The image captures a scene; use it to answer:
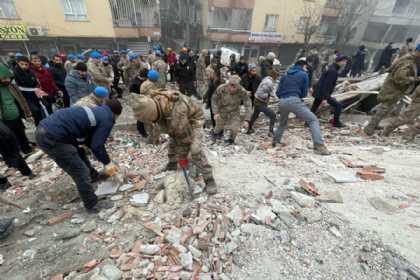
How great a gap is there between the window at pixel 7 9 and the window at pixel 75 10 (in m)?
2.60

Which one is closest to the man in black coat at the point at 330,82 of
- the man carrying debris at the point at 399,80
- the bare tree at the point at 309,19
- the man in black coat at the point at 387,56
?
the man carrying debris at the point at 399,80

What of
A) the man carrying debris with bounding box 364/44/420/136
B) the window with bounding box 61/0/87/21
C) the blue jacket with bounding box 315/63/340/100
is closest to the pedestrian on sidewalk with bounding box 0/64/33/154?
the blue jacket with bounding box 315/63/340/100

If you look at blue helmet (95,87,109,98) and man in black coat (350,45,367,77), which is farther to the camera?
man in black coat (350,45,367,77)

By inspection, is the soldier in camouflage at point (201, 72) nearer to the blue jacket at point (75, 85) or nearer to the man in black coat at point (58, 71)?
the blue jacket at point (75, 85)

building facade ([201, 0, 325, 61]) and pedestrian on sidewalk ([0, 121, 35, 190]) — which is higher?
building facade ([201, 0, 325, 61])

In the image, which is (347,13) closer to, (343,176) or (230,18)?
(230,18)

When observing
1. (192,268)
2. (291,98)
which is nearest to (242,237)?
(192,268)

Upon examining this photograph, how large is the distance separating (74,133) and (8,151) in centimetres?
207

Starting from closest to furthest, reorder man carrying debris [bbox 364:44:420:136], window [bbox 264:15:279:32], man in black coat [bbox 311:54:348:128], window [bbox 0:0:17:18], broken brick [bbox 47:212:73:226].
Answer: broken brick [bbox 47:212:73:226] → man carrying debris [bbox 364:44:420:136] → man in black coat [bbox 311:54:348:128] → window [bbox 0:0:17:18] → window [bbox 264:15:279:32]

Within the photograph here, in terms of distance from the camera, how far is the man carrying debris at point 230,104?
4.36 meters

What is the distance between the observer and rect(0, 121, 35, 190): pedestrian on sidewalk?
335 cm

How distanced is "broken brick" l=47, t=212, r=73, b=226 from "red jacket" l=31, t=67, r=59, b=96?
377 centimetres

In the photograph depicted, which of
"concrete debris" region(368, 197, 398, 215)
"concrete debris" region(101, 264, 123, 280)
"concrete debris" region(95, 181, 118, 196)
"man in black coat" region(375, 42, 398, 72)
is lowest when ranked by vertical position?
"concrete debris" region(95, 181, 118, 196)

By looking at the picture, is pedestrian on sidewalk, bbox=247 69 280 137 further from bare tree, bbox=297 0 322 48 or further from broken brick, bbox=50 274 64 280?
bare tree, bbox=297 0 322 48
